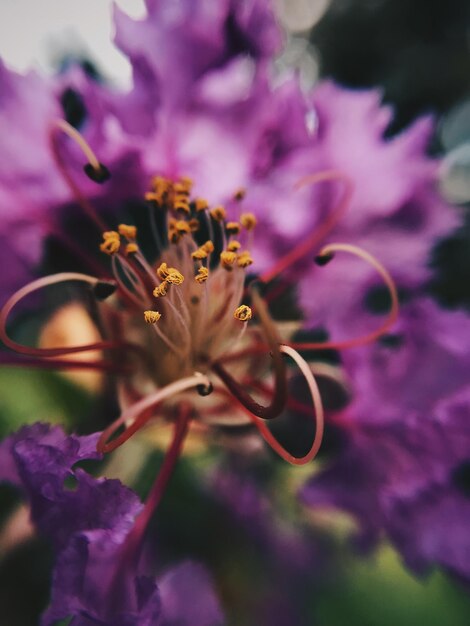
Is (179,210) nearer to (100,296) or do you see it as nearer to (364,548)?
(100,296)

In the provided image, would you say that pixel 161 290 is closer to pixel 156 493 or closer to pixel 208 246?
pixel 208 246

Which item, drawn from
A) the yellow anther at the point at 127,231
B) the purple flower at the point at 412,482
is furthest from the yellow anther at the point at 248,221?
the purple flower at the point at 412,482

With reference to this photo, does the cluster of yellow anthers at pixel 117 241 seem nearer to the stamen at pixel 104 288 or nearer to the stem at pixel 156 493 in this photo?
the stamen at pixel 104 288

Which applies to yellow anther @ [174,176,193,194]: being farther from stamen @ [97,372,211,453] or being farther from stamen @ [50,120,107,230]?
stamen @ [97,372,211,453]

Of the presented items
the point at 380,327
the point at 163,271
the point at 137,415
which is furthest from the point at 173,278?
the point at 380,327

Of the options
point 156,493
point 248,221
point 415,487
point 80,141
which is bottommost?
point 415,487

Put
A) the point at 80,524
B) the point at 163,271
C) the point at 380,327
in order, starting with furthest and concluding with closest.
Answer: the point at 380,327 < the point at 163,271 < the point at 80,524

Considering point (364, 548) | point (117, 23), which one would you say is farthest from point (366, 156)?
point (364, 548)
